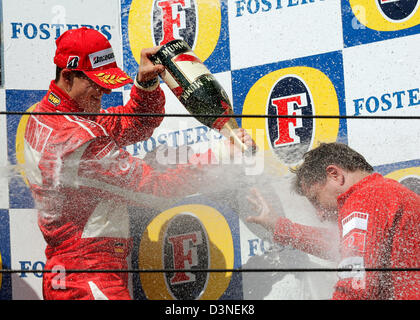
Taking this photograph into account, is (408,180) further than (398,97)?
No

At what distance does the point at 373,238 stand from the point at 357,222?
0.14 feet

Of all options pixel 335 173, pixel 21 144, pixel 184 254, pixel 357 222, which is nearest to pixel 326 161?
pixel 335 173

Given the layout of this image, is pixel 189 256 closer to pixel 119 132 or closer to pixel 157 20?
pixel 119 132

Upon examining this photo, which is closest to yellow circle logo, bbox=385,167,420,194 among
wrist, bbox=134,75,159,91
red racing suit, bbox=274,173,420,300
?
red racing suit, bbox=274,173,420,300

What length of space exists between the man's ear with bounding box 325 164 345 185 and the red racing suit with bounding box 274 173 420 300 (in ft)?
0.08

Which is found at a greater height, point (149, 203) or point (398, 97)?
point (398, 97)

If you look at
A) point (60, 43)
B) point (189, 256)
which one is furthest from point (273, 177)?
point (60, 43)

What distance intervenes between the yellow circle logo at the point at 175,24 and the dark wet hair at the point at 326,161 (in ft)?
1.94

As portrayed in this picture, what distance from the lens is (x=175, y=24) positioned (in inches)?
73.2

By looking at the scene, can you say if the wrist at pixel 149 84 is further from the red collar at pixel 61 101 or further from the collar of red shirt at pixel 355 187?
the collar of red shirt at pixel 355 187

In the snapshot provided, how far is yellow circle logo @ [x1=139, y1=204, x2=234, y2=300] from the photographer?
1303mm

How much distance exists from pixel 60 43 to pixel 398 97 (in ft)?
2.53

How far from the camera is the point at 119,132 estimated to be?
1400 mm
